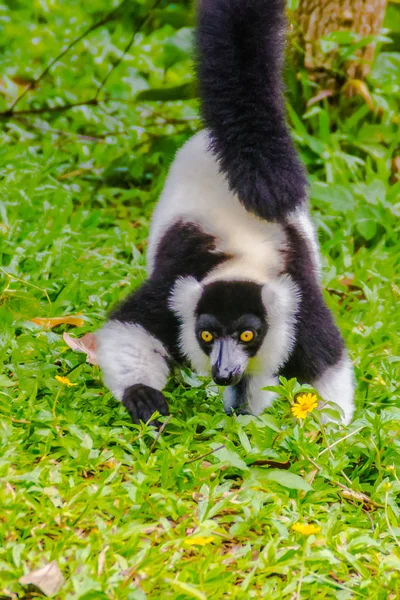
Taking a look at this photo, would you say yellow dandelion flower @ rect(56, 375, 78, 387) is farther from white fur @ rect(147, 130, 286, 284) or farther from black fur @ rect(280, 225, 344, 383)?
black fur @ rect(280, 225, 344, 383)

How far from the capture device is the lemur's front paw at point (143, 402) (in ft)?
13.0

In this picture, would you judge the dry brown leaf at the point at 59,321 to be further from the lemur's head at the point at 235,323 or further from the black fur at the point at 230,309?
the black fur at the point at 230,309

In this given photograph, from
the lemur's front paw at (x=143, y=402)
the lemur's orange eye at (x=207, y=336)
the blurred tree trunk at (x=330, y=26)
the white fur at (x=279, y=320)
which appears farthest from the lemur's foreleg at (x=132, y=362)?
the blurred tree trunk at (x=330, y=26)

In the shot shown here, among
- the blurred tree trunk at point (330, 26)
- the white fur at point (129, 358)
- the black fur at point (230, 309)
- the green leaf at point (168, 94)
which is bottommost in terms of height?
the white fur at point (129, 358)

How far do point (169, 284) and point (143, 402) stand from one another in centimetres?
59

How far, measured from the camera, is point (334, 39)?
6664 mm

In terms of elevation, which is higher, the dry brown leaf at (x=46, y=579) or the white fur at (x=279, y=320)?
the white fur at (x=279, y=320)

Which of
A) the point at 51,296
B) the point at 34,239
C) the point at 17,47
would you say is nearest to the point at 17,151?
the point at 34,239

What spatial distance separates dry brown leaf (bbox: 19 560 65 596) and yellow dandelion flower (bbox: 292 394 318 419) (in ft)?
4.20

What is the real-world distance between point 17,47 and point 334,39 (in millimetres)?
3638

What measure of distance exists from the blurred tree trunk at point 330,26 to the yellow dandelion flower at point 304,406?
379 cm

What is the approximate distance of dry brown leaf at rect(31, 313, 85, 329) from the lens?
480 cm

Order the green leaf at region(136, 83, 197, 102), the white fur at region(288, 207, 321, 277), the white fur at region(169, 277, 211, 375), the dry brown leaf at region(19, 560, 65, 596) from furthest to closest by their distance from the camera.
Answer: the green leaf at region(136, 83, 197, 102)
the white fur at region(288, 207, 321, 277)
the white fur at region(169, 277, 211, 375)
the dry brown leaf at region(19, 560, 65, 596)

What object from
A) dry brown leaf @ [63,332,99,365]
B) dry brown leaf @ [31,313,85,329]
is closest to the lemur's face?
dry brown leaf @ [63,332,99,365]
